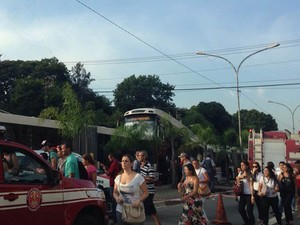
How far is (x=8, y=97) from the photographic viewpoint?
6116cm

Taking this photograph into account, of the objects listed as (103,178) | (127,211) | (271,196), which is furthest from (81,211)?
(103,178)

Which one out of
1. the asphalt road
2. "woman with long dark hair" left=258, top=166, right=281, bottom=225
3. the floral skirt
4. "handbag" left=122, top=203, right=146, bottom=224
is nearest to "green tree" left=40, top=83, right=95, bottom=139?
the asphalt road

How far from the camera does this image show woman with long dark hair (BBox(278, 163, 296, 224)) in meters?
11.7

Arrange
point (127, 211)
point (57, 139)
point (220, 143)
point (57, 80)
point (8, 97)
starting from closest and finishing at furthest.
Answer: point (127, 211), point (57, 139), point (220, 143), point (8, 97), point (57, 80)

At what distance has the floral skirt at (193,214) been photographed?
821 centimetres

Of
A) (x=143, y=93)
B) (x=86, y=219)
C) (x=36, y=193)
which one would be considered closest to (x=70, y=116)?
(x=86, y=219)

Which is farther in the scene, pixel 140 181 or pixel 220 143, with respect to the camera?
pixel 220 143

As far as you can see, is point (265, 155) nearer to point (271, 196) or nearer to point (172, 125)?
point (172, 125)

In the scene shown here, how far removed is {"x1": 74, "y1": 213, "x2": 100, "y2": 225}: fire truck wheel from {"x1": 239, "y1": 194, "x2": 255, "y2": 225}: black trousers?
193 inches

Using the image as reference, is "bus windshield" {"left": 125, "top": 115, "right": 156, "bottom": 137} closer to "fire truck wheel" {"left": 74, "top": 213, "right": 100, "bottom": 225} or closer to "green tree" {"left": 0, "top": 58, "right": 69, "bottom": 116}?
"fire truck wheel" {"left": 74, "top": 213, "right": 100, "bottom": 225}

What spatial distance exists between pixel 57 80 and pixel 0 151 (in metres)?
60.6

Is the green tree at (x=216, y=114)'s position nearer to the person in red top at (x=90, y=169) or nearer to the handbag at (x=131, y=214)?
the person in red top at (x=90, y=169)

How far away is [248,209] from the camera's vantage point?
11.0 meters

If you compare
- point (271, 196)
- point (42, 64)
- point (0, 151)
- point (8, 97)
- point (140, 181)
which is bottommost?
point (271, 196)
